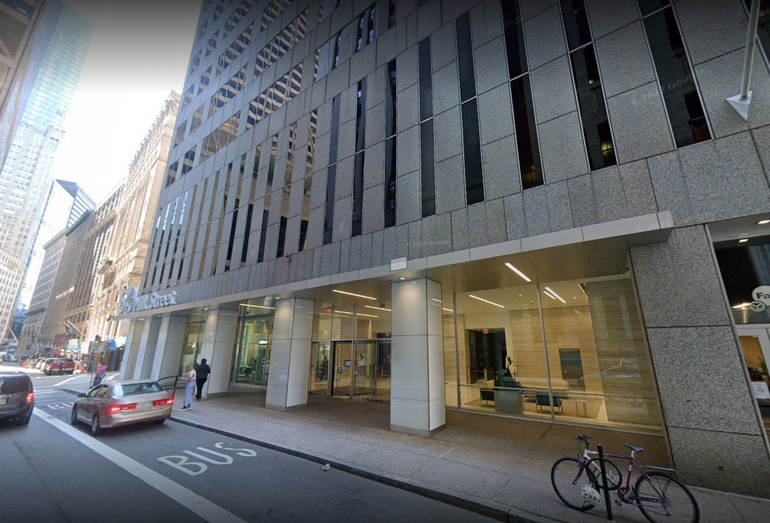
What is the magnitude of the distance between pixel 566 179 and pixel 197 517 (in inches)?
377

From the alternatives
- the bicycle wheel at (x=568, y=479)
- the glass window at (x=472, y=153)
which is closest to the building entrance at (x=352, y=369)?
the glass window at (x=472, y=153)

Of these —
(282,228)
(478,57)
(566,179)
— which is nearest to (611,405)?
(566,179)

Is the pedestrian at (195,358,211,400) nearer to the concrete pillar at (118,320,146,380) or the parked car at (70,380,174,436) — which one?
the parked car at (70,380,174,436)

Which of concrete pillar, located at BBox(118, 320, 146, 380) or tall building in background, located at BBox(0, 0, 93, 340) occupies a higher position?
tall building in background, located at BBox(0, 0, 93, 340)

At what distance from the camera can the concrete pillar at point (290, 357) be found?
12562mm

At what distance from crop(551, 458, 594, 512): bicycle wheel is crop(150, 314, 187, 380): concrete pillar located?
21492mm

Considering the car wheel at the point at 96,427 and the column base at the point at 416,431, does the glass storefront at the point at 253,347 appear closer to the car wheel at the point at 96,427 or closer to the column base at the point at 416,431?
the car wheel at the point at 96,427

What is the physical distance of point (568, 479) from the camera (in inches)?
197

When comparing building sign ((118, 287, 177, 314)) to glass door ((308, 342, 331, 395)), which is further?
building sign ((118, 287, 177, 314))

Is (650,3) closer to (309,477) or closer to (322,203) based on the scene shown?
(322,203)

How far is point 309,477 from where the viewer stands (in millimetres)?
6117

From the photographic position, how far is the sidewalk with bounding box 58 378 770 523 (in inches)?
185

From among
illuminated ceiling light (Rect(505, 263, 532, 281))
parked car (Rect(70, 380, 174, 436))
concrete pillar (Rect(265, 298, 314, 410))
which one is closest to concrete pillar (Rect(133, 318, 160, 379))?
parked car (Rect(70, 380, 174, 436))

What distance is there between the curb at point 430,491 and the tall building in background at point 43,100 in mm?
12283
